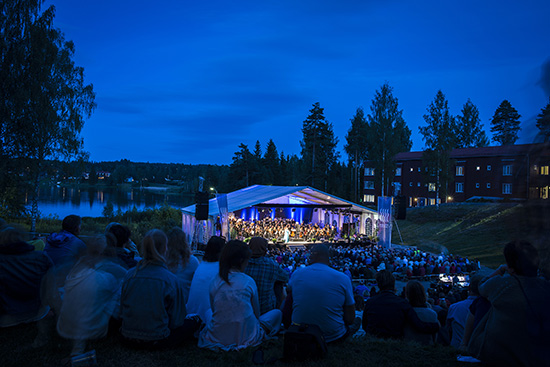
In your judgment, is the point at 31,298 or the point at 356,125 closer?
the point at 31,298

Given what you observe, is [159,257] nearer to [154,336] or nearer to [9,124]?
[154,336]

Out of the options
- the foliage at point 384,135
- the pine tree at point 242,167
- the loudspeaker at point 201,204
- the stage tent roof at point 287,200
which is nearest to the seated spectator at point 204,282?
the loudspeaker at point 201,204

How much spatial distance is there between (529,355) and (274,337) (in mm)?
2088

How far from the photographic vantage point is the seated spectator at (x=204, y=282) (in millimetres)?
3844

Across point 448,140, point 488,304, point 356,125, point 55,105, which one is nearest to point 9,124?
point 55,105

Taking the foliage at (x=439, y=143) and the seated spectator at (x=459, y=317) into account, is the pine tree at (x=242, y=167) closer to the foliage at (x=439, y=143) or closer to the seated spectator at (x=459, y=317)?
the foliage at (x=439, y=143)

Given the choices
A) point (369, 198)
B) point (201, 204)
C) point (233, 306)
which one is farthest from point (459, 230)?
point (233, 306)

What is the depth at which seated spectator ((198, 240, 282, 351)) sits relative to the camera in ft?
10.3

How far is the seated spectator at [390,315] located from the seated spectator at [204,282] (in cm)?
169

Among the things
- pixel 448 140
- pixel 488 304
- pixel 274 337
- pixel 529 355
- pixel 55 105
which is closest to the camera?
pixel 529 355

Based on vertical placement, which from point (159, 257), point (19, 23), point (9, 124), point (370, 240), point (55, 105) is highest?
point (19, 23)

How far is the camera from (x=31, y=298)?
3.73 meters

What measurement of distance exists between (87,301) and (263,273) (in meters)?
1.57

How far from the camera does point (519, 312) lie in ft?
8.20
